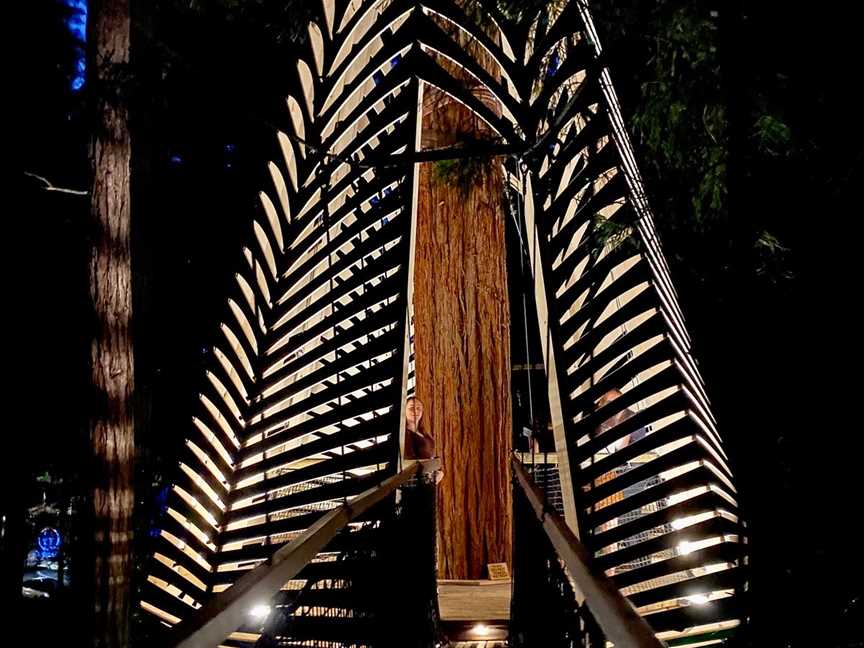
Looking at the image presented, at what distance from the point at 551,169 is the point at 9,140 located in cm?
674

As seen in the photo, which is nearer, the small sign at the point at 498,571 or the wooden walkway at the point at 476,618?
the wooden walkway at the point at 476,618

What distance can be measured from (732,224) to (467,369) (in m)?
3.17

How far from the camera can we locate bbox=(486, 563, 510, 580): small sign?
5.11 m

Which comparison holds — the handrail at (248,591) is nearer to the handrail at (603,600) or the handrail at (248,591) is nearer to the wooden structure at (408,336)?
the handrail at (603,600)

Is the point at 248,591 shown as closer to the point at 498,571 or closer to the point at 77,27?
the point at 498,571

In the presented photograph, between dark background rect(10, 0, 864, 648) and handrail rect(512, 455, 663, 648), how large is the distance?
2.60 feet

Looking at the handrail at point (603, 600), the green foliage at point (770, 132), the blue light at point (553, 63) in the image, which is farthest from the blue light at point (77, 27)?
the handrail at point (603, 600)

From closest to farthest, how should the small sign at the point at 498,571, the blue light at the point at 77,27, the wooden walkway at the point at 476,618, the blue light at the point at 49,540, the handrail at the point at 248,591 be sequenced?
the handrail at the point at 248,591 < the wooden walkway at the point at 476,618 < the small sign at the point at 498,571 < the blue light at the point at 77,27 < the blue light at the point at 49,540

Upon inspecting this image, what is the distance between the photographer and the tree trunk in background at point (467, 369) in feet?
17.1

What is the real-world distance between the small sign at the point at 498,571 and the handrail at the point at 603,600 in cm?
344

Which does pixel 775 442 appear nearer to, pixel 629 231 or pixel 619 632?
pixel 629 231

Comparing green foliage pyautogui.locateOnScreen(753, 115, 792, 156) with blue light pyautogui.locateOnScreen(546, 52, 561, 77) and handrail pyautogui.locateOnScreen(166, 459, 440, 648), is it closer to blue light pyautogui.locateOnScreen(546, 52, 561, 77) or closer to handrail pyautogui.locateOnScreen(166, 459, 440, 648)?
blue light pyautogui.locateOnScreen(546, 52, 561, 77)

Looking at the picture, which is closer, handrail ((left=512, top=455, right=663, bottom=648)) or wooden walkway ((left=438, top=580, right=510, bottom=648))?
handrail ((left=512, top=455, right=663, bottom=648))

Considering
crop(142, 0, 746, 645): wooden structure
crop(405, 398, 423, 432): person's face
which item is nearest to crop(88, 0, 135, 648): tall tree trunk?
crop(142, 0, 746, 645): wooden structure
